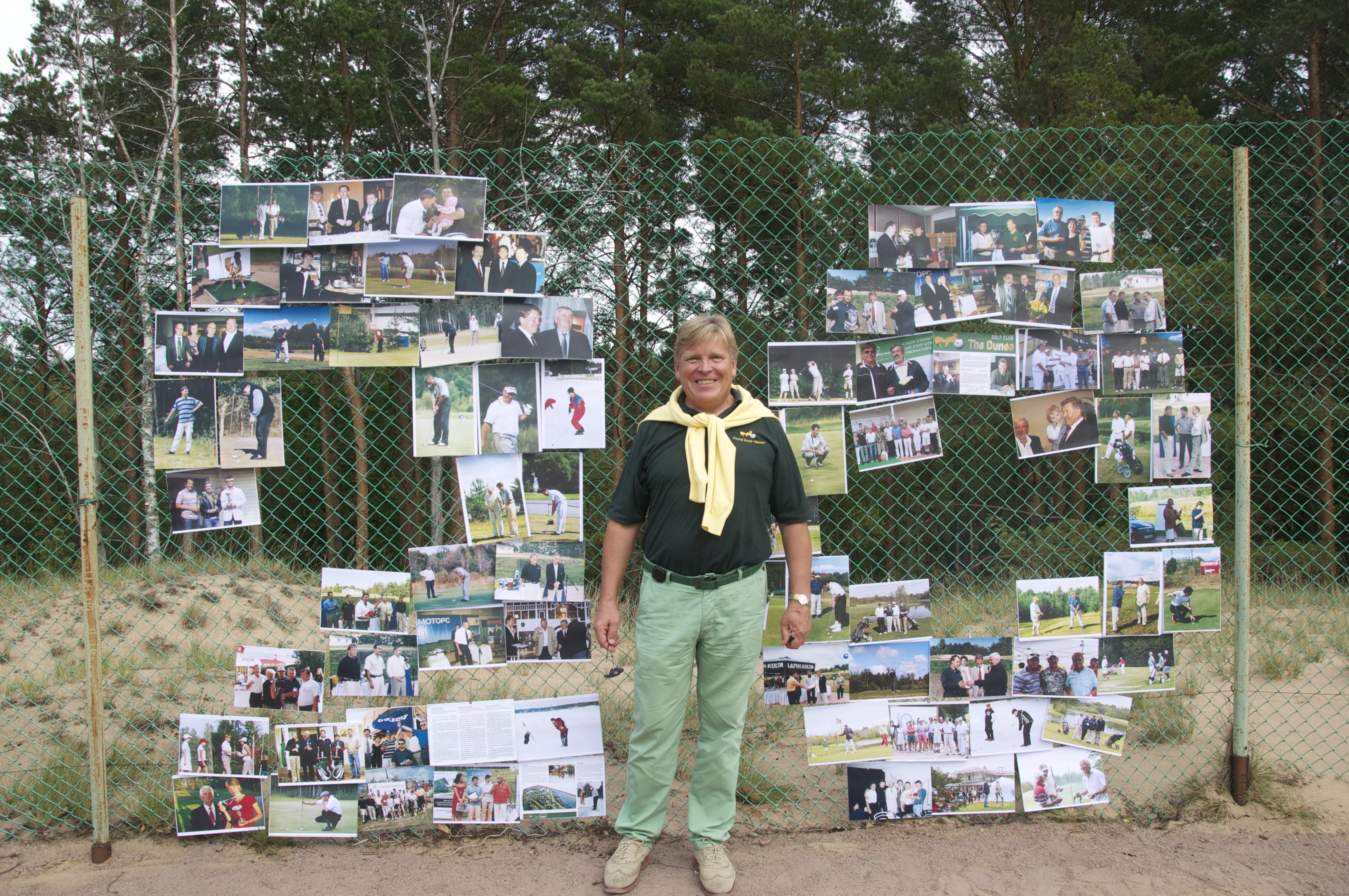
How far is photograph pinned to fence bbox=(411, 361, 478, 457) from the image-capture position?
3.12 metres

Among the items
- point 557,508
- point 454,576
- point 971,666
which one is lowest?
point 971,666

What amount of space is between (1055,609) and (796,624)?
119 cm

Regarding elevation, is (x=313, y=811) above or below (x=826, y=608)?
below

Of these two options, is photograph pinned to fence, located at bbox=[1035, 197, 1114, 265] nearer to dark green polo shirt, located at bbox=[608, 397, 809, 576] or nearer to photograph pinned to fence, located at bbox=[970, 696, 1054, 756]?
dark green polo shirt, located at bbox=[608, 397, 809, 576]

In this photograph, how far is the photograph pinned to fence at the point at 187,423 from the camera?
3.06m

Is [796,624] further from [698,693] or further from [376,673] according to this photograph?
[376,673]

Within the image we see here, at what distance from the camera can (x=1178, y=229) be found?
8.57 m

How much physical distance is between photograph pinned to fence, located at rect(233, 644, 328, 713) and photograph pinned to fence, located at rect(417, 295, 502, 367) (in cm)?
127

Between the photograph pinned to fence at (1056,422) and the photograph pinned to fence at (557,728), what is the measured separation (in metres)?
2.01

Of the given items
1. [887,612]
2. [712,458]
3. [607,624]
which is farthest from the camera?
[887,612]

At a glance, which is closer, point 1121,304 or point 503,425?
point 503,425

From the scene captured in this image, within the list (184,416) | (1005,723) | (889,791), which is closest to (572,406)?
(184,416)

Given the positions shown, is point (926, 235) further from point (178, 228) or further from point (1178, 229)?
point (1178, 229)

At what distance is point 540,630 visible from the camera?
319 cm
